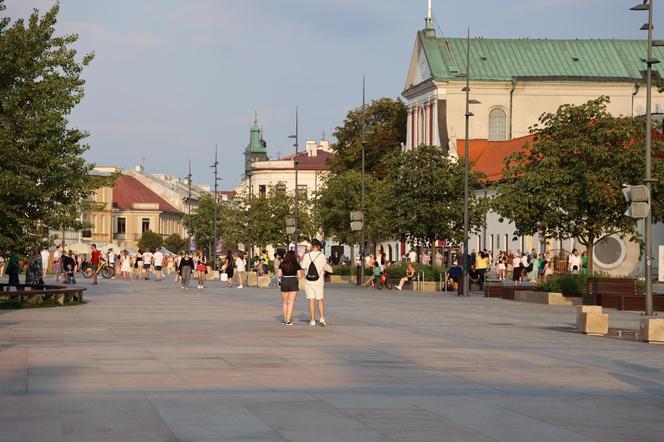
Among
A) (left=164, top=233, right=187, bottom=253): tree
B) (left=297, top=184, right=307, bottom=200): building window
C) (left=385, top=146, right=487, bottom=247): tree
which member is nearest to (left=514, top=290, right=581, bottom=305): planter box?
(left=385, top=146, right=487, bottom=247): tree

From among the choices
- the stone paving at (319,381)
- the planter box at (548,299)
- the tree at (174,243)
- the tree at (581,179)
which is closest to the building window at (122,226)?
the tree at (174,243)

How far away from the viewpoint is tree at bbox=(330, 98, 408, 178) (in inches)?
4478

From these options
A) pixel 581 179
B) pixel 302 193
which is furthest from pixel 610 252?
pixel 302 193

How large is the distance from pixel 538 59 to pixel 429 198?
57.7m

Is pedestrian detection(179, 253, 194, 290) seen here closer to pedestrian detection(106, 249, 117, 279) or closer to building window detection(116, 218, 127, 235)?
pedestrian detection(106, 249, 117, 279)

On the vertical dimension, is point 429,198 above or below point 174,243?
above

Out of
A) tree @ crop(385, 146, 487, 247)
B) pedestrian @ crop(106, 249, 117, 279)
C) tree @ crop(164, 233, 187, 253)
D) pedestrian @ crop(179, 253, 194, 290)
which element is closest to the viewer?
pedestrian @ crop(179, 253, 194, 290)

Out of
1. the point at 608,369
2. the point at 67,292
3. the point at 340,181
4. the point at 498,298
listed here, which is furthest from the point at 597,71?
the point at 608,369

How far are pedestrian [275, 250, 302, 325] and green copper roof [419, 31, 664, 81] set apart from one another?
8854 cm

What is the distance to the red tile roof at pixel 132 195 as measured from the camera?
18525 centimetres

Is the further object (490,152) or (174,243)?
(174,243)

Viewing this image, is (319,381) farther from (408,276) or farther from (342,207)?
(342,207)

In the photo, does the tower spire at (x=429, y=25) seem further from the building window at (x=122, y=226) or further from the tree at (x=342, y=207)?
the building window at (x=122, y=226)

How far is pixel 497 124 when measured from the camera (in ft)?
387
